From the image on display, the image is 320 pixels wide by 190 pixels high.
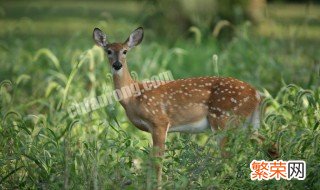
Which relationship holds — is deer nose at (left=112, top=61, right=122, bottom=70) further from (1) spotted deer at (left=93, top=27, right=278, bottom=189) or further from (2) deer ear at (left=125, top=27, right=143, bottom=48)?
(2) deer ear at (left=125, top=27, right=143, bottom=48)

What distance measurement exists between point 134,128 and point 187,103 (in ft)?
5.52

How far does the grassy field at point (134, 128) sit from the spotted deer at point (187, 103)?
165 mm

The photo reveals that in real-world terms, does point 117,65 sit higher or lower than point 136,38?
lower

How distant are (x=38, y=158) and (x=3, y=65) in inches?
171

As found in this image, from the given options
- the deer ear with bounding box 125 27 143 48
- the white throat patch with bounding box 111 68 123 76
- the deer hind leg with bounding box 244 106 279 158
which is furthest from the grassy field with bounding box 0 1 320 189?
the deer ear with bounding box 125 27 143 48

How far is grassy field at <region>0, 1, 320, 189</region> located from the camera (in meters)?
5.36

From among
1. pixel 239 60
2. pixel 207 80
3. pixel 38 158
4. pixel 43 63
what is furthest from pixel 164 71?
pixel 38 158

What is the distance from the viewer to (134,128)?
25.7 feet

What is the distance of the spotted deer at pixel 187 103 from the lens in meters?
6.13

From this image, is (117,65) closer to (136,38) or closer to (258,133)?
(136,38)

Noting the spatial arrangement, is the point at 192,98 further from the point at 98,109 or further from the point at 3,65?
the point at 3,65

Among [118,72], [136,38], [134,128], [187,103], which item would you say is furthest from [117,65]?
[134,128]

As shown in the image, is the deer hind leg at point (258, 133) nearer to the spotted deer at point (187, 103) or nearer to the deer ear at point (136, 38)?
the spotted deer at point (187, 103)

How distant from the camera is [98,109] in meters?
7.64
